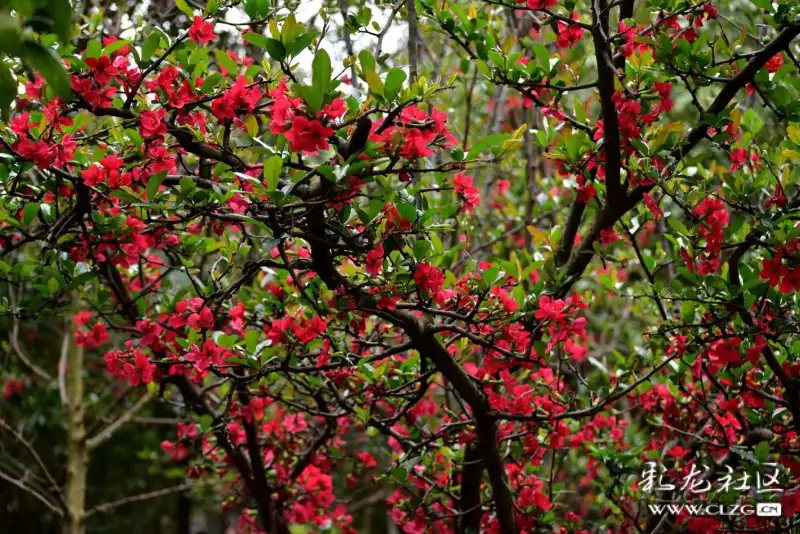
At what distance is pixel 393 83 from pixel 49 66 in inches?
32.8

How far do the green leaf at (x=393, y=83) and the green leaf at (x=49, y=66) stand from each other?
0.81 metres

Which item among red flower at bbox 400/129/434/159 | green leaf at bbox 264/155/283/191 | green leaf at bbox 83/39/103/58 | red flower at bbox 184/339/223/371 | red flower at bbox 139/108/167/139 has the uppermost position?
green leaf at bbox 83/39/103/58

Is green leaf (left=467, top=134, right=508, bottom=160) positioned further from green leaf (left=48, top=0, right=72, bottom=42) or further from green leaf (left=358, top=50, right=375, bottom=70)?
green leaf (left=48, top=0, right=72, bottom=42)

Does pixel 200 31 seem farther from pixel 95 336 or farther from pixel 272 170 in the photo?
pixel 95 336

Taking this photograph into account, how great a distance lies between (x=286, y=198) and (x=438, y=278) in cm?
49

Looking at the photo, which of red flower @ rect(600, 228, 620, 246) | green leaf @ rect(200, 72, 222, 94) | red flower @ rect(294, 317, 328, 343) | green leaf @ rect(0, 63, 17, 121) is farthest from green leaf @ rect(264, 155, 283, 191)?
red flower @ rect(600, 228, 620, 246)

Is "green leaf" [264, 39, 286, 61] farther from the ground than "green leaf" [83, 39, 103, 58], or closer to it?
closer to it

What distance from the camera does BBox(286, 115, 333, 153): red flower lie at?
4.83 feet

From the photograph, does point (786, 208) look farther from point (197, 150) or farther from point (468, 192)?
point (197, 150)

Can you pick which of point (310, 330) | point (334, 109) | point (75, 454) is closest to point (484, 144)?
point (334, 109)

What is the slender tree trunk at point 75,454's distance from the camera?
14.3 ft

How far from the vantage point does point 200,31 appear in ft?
6.41

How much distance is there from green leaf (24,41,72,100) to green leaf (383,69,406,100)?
2.65 feet

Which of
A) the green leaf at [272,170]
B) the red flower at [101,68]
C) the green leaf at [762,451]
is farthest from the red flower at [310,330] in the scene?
the green leaf at [762,451]
